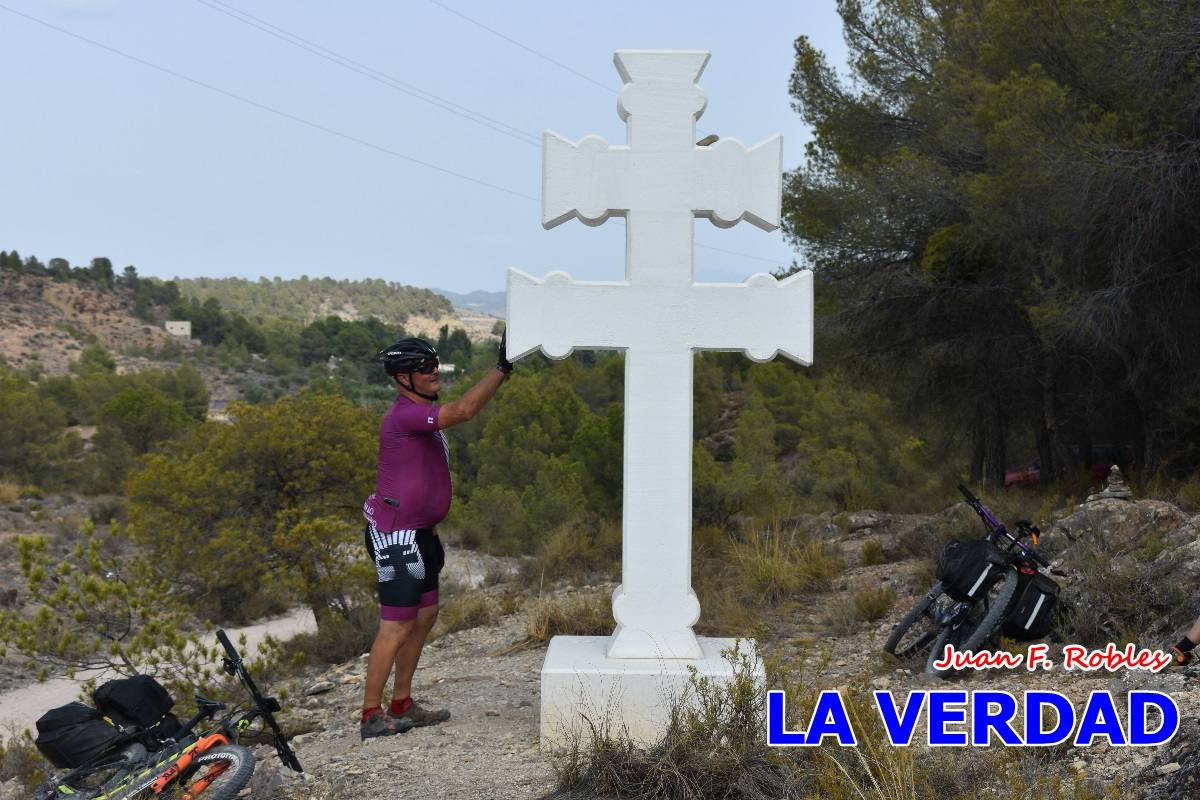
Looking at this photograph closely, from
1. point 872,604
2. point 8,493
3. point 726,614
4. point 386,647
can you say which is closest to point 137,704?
point 386,647

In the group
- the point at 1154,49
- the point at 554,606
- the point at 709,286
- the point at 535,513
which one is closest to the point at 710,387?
the point at 535,513

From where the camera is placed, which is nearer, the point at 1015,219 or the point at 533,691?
the point at 533,691

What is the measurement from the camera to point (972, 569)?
663 cm

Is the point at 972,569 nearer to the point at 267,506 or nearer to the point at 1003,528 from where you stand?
the point at 1003,528

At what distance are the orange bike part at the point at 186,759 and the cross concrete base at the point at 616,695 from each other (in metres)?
1.41

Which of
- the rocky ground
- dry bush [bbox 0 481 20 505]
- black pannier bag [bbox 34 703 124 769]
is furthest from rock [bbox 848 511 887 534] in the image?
dry bush [bbox 0 481 20 505]

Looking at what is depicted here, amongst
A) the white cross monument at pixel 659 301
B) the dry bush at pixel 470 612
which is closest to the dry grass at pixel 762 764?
the white cross monument at pixel 659 301

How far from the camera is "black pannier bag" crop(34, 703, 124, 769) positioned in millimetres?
5008

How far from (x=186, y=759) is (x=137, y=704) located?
42cm

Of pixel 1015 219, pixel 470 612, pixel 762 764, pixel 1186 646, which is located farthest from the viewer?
pixel 1015 219

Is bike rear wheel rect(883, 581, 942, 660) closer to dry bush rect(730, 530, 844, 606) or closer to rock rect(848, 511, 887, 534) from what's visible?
dry bush rect(730, 530, 844, 606)

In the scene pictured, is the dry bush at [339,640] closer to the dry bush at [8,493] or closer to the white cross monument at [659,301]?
the white cross monument at [659,301]

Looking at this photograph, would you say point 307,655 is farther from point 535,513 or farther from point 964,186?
point 964,186

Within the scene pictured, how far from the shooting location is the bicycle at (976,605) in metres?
6.60
